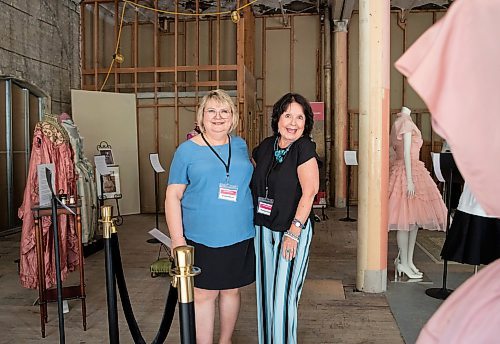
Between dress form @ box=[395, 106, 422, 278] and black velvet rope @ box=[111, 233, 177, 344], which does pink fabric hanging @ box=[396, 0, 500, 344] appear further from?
dress form @ box=[395, 106, 422, 278]

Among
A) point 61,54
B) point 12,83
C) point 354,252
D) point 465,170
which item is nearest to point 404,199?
point 354,252

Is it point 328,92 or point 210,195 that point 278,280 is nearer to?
point 210,195

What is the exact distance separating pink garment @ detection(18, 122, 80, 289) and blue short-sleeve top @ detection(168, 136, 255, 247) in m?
1.73

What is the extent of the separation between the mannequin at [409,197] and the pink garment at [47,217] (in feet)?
9.15

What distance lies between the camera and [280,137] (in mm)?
2465

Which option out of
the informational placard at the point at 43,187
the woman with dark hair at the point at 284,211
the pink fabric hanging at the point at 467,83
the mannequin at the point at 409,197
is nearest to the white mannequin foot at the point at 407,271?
the mannequin at the point at 409,197

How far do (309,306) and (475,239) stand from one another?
4.40 ft

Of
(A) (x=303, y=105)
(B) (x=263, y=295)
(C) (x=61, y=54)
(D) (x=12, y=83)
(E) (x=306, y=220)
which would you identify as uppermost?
(C) (x=61, y=54)

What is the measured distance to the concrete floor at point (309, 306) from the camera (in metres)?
3.29

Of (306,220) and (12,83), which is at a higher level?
(12,83)

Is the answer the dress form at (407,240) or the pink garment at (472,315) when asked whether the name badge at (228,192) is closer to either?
the pink garment at (472,315)

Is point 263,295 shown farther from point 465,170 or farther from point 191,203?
point 465,170

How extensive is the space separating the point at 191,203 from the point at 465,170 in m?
1.86

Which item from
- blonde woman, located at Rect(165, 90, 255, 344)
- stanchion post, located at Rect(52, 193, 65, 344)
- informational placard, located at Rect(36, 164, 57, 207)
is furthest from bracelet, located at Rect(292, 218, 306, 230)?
informational placard, located at Rect(36, 164, 57, 207)
